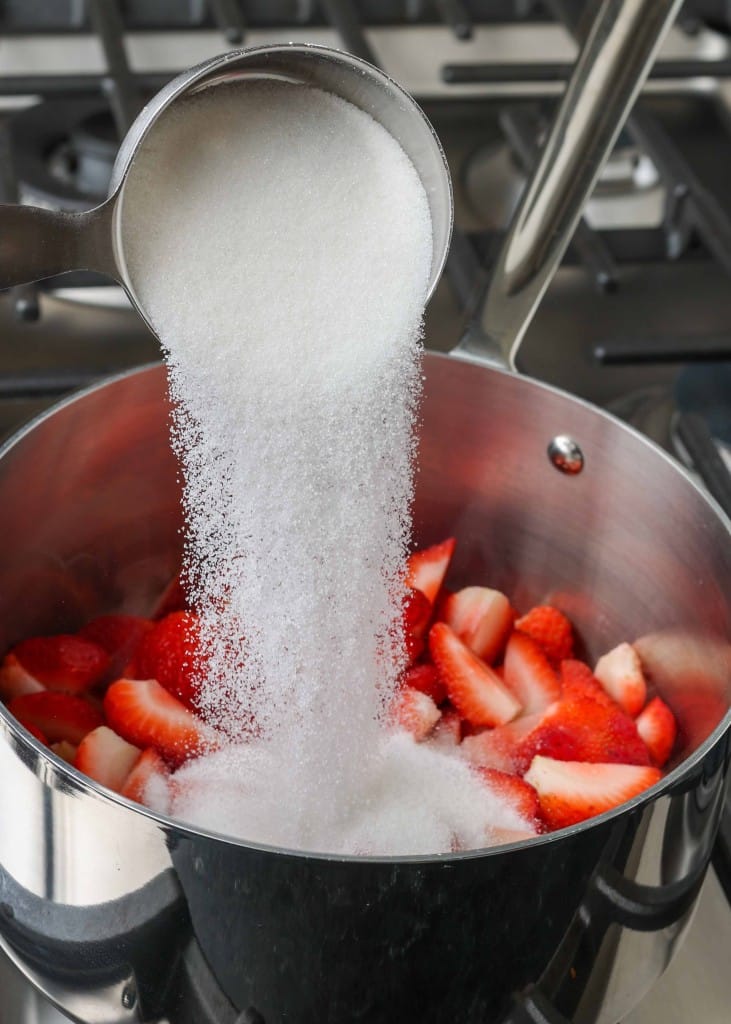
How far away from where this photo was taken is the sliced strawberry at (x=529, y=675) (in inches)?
26.1

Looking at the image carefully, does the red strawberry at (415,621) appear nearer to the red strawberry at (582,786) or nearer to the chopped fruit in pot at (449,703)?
the chopped fruit in pot at (449,703)

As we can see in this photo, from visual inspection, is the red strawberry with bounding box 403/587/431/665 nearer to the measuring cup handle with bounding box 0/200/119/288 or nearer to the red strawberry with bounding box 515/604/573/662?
the red strawberry with bounding box 515/604/573/662

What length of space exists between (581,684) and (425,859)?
29 cm

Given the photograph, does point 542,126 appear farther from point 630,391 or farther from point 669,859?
point 669,859

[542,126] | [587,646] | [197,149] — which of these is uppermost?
[197,149]

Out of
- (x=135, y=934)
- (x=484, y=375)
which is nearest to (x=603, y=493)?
(x=484, y=375)

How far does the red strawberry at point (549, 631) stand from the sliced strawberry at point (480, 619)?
0.04 ft

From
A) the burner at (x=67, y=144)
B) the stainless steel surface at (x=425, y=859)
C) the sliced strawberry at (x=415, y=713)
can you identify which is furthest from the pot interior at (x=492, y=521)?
the burner at (x=67, y=144)

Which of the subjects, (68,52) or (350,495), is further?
(68,52)

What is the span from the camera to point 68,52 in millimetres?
997

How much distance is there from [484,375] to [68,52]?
52 centimetres

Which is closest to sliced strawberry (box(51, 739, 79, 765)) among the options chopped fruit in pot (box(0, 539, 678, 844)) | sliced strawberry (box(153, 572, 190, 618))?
chopped fruit in pot (box(0, 539, 678, 844))

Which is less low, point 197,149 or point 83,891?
point 197,149

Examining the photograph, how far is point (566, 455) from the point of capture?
25.9 inches
